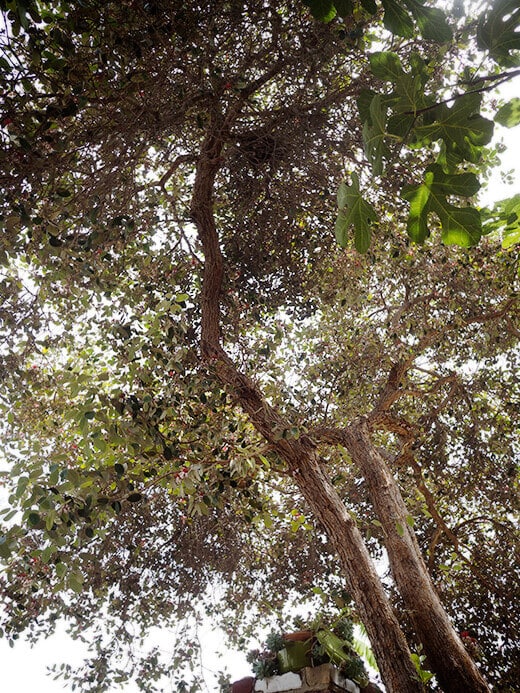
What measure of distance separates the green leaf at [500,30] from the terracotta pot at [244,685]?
655cm

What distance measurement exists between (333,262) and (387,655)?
4.09 m

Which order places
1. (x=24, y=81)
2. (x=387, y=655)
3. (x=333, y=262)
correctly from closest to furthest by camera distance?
(x=24, y=81)
(x=387, y=655)
(x=333, y=262)

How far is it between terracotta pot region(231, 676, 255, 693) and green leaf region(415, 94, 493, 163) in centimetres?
634

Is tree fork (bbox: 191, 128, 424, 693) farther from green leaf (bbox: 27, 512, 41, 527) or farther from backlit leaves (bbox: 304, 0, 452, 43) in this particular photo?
backlit leaves (bbox: 304, 0, 452, 43)

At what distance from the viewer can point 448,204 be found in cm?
120

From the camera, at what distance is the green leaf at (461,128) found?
1.22m

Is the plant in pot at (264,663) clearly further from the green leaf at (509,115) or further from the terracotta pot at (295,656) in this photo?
the green leaf at (509,115)

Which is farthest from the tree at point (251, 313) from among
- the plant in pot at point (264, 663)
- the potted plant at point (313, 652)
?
the plant in pot at point (264, 663)

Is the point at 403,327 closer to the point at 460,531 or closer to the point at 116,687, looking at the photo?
the point at 460,531

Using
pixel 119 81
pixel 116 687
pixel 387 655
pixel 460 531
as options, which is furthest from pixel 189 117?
pixel 460 531

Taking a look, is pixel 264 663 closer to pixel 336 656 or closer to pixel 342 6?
pixel 336 656

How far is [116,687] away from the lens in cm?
596

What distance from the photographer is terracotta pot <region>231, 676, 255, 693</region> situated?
5883 mm

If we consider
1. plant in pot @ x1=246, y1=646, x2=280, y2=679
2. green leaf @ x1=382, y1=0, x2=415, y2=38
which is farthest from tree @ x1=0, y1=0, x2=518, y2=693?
plant in pot @ x1=246, y1=646, x2=280, y2=679
